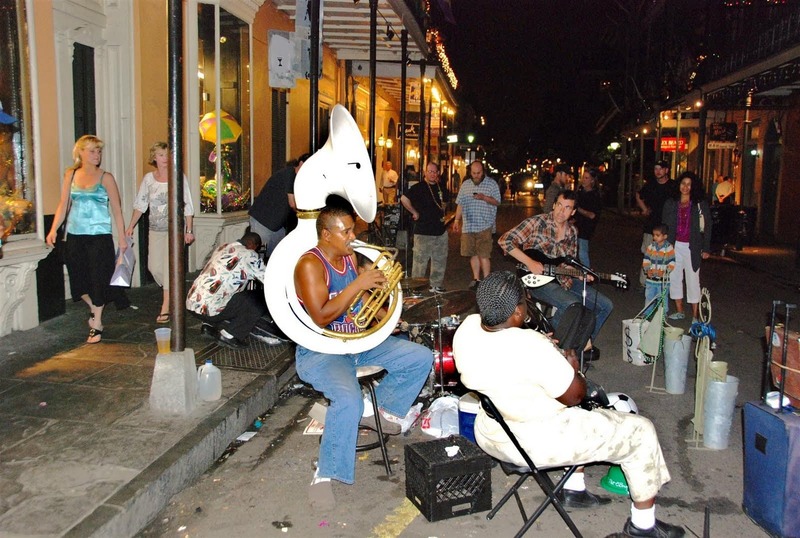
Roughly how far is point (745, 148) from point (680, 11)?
989 cm

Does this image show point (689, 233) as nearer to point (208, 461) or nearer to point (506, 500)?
point (506, 500)

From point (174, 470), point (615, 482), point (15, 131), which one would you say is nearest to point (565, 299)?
point (615, 482)

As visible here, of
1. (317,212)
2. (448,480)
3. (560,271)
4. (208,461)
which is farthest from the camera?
(560,271)

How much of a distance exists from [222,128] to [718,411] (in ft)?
28.6

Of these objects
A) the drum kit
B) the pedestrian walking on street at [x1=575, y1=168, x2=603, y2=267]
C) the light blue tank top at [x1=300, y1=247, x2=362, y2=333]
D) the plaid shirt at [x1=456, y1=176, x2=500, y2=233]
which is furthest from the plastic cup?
the pedestrian walking on street at [x1=575, y1=168, x2=603, y2=267]

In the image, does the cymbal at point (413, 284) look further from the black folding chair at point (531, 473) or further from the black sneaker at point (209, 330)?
the black folding chair at point (531, 473)

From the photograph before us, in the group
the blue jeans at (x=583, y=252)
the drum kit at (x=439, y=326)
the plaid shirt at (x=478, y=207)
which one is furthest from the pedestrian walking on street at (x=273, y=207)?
the blue jeans at (x=583, y=252)

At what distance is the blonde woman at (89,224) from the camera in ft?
Answer: 22.6

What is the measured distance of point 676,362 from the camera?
20.8 feet

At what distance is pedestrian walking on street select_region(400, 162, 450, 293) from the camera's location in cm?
1073

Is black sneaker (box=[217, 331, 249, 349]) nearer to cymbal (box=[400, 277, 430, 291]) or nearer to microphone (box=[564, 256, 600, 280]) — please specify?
cymbal (box=[400, 277, 430, 291])

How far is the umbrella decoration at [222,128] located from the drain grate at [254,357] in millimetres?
4798

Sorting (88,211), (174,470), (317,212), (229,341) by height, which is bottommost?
→ (174,470)

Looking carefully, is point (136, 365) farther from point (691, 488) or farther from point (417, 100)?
point (417, 100)
